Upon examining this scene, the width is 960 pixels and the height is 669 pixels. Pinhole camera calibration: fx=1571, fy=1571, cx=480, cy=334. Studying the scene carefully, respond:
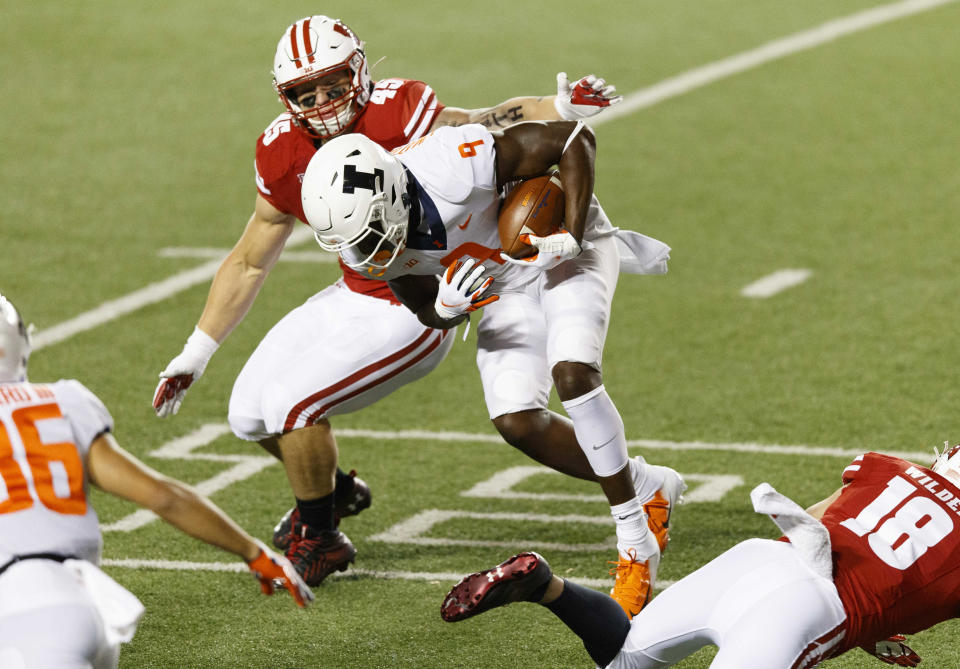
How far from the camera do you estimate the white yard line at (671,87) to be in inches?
347

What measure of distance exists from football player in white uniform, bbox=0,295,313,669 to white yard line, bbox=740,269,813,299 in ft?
19.4

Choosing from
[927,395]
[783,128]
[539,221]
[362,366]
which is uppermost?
[539,221]

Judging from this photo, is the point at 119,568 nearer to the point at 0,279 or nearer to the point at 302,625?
the point at 302,625

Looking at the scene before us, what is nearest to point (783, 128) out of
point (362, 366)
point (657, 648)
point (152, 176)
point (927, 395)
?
point (152, 176)

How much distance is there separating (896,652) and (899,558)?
399 mm

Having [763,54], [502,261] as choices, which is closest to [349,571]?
[502,261]

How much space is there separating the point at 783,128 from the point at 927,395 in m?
5.86

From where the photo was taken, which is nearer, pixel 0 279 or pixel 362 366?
pixel 362 366

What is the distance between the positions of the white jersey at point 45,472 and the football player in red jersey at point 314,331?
1.78m

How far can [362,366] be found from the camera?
530cm

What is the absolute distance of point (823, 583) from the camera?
355cm

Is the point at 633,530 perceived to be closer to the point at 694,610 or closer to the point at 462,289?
the point at 462,289

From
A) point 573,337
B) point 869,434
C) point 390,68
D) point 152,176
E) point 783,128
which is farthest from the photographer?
point 390,68

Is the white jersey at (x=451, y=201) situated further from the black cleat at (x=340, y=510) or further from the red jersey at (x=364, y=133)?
the black cleat at (x=340, y=510)
